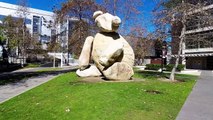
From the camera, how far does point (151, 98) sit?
980 centimetres

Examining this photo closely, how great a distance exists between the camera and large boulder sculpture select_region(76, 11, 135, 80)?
1374 cm

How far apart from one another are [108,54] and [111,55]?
168mm

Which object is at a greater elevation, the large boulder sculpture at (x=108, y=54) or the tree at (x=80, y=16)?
the tree at (x=80, y=16)

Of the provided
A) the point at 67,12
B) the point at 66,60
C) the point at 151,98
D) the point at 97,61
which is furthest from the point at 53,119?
the point at 66,60

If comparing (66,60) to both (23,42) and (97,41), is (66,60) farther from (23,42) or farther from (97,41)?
(97,41)

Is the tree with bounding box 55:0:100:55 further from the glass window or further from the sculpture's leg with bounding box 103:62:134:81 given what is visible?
the glass window

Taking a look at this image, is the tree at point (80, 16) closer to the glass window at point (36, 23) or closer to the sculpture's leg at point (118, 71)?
the sculpture's leg at point (118, 71)

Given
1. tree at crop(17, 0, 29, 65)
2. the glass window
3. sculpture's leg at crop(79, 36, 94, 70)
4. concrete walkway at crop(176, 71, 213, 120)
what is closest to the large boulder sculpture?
sculpture's leg at crop(79, 36, 94, 70)

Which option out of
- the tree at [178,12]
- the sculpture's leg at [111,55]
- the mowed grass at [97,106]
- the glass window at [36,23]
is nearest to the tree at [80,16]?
the tree at [178,12]

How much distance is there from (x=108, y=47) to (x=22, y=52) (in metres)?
33.6

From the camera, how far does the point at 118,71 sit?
13.8m

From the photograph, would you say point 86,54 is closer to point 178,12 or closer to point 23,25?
point 178,12

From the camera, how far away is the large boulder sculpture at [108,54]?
13.7 meters

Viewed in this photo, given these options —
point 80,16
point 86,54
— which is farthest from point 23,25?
point 86,54
